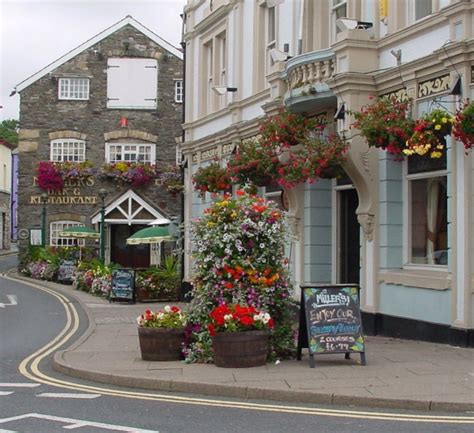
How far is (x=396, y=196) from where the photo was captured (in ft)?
46.5

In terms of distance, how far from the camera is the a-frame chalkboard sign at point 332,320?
10.5 meters

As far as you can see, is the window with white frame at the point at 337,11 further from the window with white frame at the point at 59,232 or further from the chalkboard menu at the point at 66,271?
the window with white frame at the point at 59,232

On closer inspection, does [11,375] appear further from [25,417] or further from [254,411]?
[254,411]

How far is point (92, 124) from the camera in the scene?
126ft

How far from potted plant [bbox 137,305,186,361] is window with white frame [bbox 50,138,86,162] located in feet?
91.1

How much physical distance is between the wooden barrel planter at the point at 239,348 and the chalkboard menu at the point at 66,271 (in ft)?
75.2

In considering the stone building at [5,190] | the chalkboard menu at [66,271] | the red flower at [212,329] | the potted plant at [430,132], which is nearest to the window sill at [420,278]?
the potted plant at [430,132]

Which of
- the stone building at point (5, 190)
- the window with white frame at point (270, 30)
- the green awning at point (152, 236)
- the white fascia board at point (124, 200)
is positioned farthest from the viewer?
the stone building at point (5, 190)

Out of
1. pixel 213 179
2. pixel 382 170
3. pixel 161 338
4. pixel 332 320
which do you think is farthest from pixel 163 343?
pixel 213 179

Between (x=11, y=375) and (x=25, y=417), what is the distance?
3.11 meters

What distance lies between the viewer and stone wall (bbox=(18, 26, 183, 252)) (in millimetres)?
38000

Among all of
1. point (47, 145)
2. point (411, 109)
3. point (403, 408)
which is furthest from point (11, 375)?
point (47, 145)

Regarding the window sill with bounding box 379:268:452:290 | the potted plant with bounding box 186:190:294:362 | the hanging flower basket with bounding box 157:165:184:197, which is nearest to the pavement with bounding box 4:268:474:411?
the potted plant with bounding box 186:190:294:362

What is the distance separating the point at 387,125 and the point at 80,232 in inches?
953
